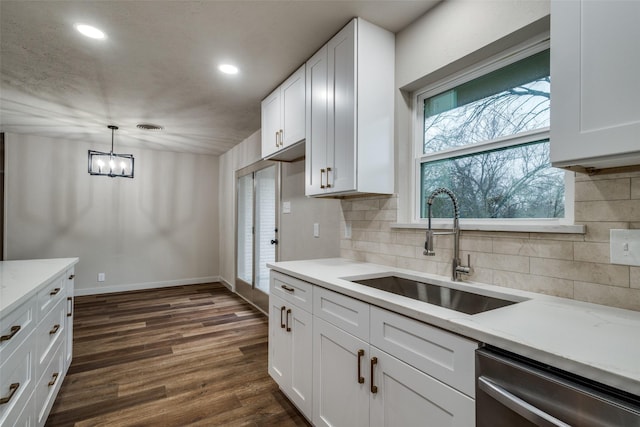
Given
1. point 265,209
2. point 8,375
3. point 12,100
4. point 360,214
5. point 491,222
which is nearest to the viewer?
point 8,375

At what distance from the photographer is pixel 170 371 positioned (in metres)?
2.55

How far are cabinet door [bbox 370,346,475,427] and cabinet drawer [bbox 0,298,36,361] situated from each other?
4.96 feet

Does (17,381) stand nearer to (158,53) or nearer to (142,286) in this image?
(158,53)

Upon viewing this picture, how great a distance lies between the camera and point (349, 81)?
195cm

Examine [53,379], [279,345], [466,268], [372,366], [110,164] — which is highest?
[110,164]

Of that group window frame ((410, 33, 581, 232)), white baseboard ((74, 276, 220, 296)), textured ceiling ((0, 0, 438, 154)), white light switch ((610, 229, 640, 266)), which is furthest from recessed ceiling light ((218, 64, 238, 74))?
white baseboard ((74, 276, 220, 296))

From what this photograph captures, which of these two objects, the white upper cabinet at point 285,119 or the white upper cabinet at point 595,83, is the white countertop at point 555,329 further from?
the white upper cabinet at point 285,119

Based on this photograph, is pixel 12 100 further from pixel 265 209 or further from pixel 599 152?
pixel 599 152

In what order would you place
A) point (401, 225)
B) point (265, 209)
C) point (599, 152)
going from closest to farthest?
point (599, 152), point (401, 225), point (265, 209)

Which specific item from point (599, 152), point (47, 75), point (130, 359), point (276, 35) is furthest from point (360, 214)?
point (47, 75)

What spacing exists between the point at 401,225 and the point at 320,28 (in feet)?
4.58

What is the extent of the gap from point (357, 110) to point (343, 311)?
1.19 meters

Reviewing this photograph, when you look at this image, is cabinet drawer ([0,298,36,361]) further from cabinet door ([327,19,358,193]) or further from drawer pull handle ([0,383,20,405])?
cabinet door ([327,19,358,193])

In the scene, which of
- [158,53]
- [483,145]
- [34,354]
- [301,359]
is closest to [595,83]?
[483,145]
